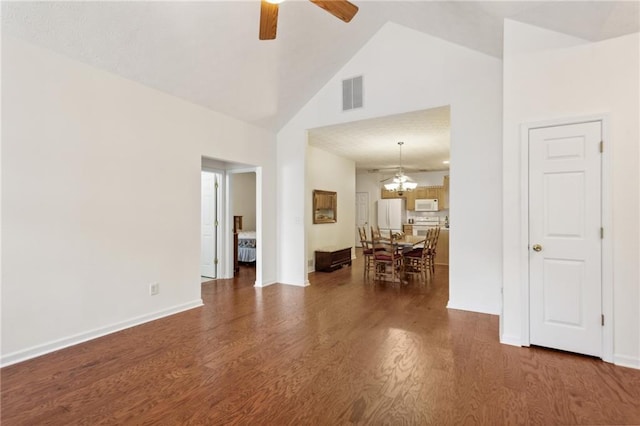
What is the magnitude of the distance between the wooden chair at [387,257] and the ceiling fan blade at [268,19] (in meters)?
3.96

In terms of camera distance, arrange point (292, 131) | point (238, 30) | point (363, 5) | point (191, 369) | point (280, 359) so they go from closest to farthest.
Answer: point (191, 369)
point (280, 359)
point (238, 30)
point (363, 5)
point (292, 131)

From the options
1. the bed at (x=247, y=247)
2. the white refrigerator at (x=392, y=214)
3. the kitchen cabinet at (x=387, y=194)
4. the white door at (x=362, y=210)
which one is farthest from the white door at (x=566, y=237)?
the white door at (x=362, y=210)

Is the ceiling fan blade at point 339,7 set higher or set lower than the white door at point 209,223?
higher

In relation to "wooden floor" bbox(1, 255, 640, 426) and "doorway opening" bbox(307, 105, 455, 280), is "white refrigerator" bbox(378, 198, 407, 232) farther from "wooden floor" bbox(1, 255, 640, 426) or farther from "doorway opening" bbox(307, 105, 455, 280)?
"wooden floor" bbox(1, 255, 640, 426)

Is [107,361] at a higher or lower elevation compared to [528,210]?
lower

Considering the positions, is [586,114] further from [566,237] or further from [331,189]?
[331,189]

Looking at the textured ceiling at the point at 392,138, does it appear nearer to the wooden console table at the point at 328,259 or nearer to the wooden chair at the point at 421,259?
the wooden chair at the point at 421,259

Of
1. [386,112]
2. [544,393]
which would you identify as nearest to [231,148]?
[386,112]

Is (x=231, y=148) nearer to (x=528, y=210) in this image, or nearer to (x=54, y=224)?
(x=54, y=224)

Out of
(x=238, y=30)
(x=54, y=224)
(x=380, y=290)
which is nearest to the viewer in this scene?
(x=54, y=224)

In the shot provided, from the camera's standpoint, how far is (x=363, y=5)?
3.90 m

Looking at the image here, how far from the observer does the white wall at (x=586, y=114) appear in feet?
8.45

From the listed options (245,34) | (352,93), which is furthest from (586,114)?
(245,34)

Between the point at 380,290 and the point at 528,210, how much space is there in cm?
264
